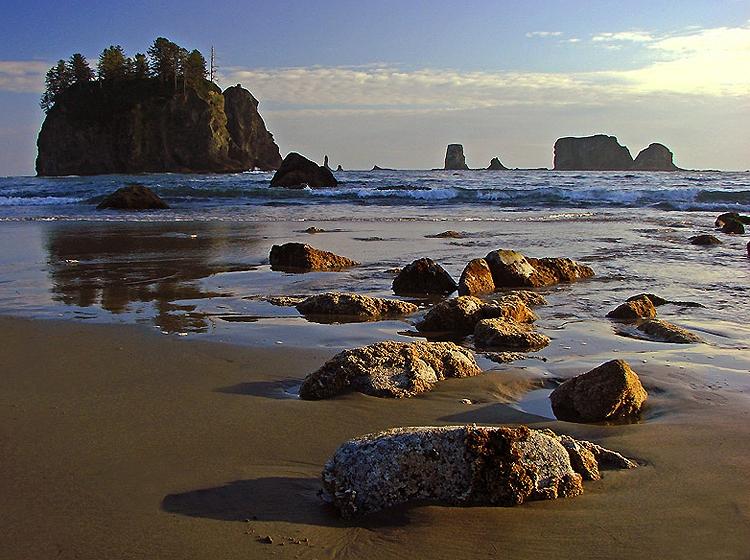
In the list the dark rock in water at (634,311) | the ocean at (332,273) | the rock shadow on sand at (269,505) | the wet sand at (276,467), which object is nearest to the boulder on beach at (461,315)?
the ocean at (332,273)

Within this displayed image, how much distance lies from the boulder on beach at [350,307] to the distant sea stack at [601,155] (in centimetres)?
11174

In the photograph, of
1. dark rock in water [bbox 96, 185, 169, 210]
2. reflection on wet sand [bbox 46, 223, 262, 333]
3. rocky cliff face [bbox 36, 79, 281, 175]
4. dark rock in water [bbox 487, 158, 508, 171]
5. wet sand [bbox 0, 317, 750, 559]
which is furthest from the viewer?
dark rock in water [bbox 487, 158, 508, 171]

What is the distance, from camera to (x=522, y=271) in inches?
306

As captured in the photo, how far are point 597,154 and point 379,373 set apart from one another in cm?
11792

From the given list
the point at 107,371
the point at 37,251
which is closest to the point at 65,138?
the point at 37,251

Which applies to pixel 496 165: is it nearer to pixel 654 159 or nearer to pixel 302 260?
pixel 654 159

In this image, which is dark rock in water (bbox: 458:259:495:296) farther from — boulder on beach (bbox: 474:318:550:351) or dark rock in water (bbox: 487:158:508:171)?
dark rock in water (bbox: 487:158:508:171)

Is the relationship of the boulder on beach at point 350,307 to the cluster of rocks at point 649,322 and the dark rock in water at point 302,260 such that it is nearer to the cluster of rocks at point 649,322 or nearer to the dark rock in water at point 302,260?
the cluster of rocks at point 649,322

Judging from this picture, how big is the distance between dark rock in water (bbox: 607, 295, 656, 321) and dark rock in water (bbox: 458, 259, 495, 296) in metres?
1.56

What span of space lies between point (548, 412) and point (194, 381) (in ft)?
6.41

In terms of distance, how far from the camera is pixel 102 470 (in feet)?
9.13

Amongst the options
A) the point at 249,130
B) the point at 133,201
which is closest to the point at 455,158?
the point at 249,130

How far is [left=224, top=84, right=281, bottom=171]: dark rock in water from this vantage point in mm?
77875

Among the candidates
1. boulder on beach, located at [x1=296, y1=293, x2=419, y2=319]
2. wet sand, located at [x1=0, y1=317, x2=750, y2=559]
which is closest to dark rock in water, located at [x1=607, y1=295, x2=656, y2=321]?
Result: wet sand, located at [x1=0, y1=317, x2=750, y2=559]
